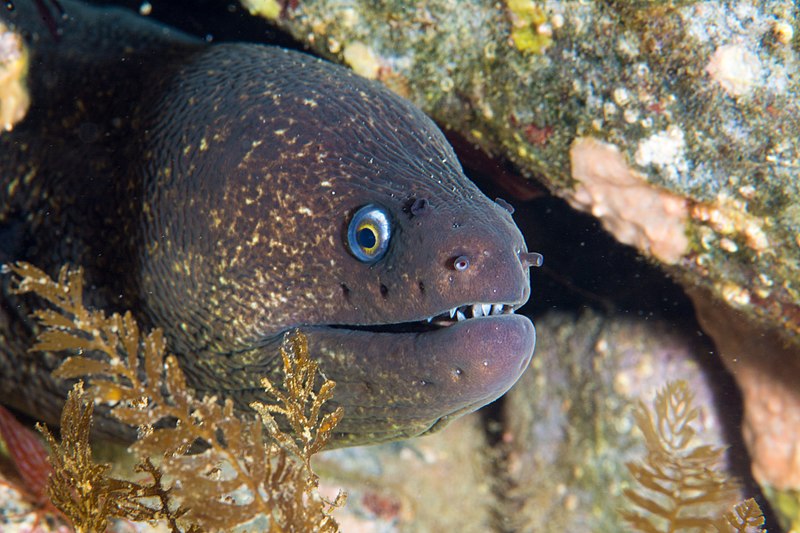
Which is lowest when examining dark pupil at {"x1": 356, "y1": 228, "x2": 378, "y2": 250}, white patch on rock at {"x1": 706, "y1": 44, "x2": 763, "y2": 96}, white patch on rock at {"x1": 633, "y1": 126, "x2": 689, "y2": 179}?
dark pupil at {"x1": 356, "y1": 228, "x2": 378, "y2": 250}

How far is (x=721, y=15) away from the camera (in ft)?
8.68

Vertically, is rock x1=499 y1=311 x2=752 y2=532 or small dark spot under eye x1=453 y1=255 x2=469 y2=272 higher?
small dark spot under eye x1=453 y1=255 x2=469 y2=272

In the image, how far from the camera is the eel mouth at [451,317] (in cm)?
226

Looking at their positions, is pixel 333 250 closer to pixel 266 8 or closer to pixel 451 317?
pixel 451 317

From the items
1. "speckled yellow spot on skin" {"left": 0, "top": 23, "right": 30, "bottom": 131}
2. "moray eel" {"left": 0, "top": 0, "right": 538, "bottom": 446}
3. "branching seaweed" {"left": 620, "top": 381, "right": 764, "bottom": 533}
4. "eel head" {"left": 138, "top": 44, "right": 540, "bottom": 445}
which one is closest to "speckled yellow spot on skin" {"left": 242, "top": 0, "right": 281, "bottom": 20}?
"moray eel" {"left": 0, "top": 0, "right": 538, "bottom": 446}

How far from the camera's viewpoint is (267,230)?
2.41 metres

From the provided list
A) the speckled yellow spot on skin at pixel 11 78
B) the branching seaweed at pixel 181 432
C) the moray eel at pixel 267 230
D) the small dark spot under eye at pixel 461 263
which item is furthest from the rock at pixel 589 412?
the speckled yellow spot on skin at pixel 11 78

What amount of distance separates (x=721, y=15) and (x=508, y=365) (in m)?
1.89

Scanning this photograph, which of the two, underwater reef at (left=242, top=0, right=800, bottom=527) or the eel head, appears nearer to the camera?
the eel head

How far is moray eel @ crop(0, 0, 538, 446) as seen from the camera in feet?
7.08

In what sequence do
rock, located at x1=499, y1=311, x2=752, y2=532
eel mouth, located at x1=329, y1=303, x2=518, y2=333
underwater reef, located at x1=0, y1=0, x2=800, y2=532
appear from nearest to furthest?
eel mouth, located at x1=329, y1=303, x2=518, y2=333, underwater reef, located at x1=0, y1=0, x2=800, y2=532, rock, located at x1=499, y1=311, x2=752, y2=532

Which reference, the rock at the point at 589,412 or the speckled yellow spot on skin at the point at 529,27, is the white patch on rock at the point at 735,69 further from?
the rock at the point at 589,412

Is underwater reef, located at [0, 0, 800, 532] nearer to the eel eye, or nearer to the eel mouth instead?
the eel mouth

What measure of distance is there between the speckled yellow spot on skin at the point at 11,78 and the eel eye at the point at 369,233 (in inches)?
85.8
